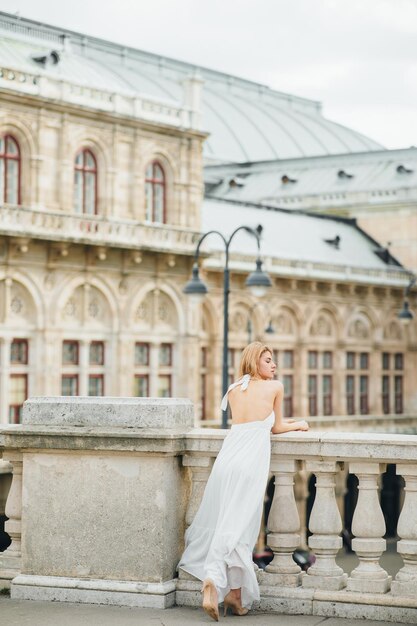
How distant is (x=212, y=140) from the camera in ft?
274

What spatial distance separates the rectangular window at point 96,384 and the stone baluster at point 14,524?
36033 mm

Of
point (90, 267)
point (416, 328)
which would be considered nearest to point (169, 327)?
point (90, 267)

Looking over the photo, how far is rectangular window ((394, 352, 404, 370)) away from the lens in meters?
67.3

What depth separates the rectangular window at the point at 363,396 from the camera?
64.4 m

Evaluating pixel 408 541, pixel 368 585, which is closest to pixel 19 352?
pixel 368 585

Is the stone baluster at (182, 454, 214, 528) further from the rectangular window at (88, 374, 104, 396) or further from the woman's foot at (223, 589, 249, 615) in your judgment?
the rectangular window at (88, 374, 104, 396)

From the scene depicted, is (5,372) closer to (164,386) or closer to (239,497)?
(164,386)

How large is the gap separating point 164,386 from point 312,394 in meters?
13.1

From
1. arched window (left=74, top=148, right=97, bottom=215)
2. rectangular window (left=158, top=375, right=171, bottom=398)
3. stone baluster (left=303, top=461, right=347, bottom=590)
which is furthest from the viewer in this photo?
rectangular window (left=158, top=375, right=171, bottom=398)

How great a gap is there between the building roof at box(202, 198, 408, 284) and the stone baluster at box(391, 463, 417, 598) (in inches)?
1755

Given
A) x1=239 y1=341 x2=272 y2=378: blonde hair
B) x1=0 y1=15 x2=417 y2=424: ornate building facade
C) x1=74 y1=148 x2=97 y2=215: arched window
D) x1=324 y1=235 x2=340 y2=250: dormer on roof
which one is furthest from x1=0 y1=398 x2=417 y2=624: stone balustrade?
x1=324 y1=235 x2=340 y2=250: dormer on roof

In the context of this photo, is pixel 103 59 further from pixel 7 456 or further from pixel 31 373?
pixel 7 456

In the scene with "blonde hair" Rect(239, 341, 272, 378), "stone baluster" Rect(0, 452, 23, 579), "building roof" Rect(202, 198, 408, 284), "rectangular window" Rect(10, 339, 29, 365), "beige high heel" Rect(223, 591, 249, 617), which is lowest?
"beige high heel" Rect(223, 591, 249, 617)

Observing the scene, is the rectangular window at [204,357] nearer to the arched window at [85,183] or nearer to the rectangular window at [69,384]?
the rectangular window at [69,384]
